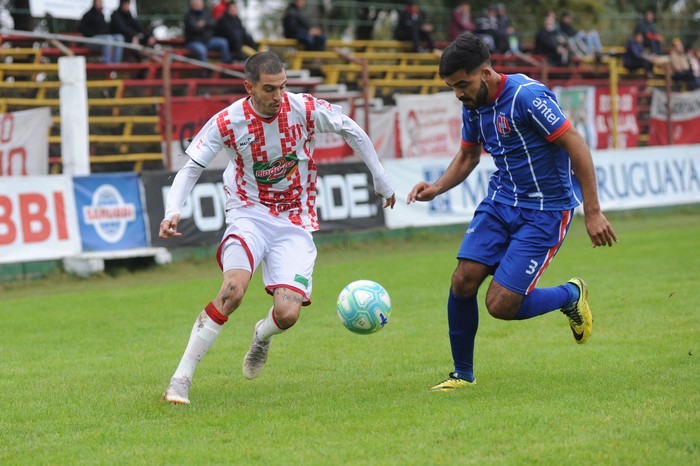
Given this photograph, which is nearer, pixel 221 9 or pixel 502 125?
pixel 502 125

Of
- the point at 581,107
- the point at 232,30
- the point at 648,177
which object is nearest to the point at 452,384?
the point at 232,30

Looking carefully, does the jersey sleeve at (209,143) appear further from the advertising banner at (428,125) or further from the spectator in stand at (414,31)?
the spectator in stand at (414,31)

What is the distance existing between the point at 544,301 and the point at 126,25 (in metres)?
13.0

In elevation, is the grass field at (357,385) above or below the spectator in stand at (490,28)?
below

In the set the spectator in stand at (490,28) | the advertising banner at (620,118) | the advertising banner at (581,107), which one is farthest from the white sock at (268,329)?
the spectator in stand at (490,28)

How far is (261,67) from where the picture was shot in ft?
21.2

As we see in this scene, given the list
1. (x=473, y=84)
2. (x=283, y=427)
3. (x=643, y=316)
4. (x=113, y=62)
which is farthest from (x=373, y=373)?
(x=113, y=62)

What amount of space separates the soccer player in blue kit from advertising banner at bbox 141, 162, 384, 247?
25.8 ft

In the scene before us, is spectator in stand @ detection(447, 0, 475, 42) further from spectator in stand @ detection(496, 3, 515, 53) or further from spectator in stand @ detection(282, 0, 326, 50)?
spectator in stand @ detection(282, 0, 326, 50)

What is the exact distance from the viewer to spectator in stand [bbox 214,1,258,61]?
19172 millimetres

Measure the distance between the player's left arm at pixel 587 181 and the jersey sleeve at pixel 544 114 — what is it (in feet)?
0.16

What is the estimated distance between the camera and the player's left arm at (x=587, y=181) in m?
6.23

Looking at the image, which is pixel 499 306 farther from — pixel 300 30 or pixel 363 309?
pixel 300 30

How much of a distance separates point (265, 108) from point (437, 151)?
41.9 ft
